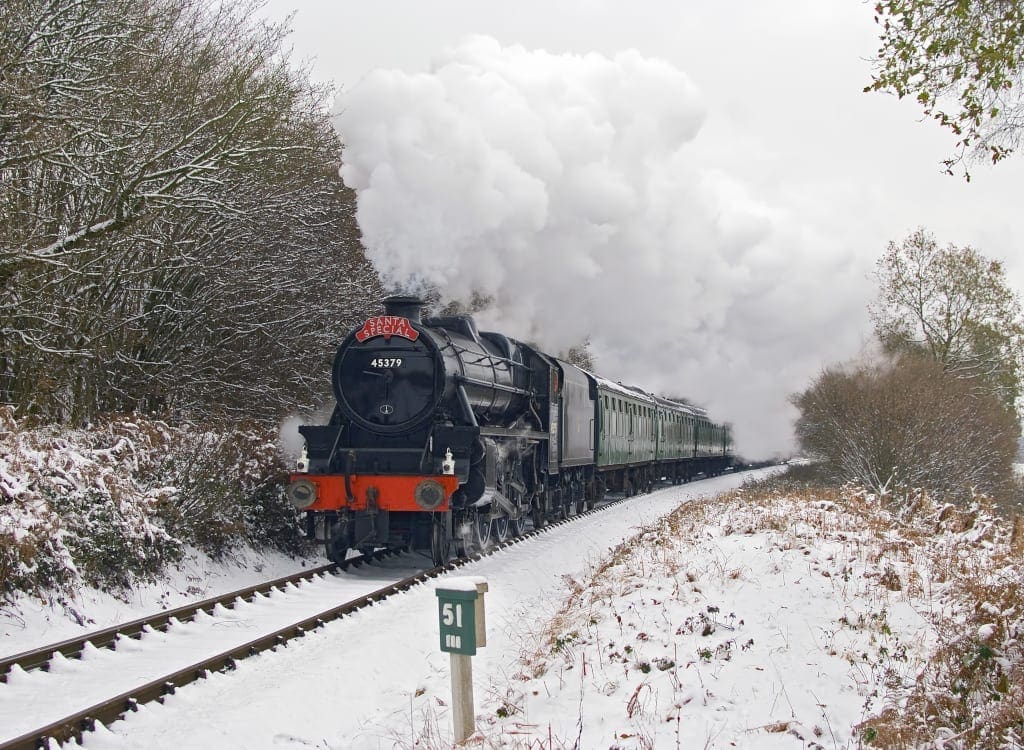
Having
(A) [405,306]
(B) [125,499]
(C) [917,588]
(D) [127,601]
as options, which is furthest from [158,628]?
(C) [917,588]

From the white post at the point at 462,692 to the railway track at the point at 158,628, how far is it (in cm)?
195

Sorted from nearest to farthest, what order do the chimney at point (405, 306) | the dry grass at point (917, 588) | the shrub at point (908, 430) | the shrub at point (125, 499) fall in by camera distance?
the dry grass at point (917, 588) → the shrub at point (125, 499) → the chimney at point (405, 306) → the shrub at point (908, 430)

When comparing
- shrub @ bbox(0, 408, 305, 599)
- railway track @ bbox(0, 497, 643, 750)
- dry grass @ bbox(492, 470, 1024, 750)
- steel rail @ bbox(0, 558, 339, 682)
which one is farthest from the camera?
shrub @ bbox(0, 408, 305, 599)

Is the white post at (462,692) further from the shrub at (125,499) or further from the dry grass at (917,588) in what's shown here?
the shrub at (125,499)

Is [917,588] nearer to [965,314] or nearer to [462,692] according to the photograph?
[462,692]

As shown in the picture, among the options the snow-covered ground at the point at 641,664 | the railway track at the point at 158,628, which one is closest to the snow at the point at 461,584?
the snow-covered ground at the point at 641,664

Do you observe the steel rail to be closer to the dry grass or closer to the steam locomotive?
the steam locomotive

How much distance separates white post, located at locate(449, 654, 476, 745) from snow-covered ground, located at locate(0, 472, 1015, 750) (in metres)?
0.15

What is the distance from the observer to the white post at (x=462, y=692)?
485cm

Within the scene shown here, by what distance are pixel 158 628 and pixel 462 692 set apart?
367cm

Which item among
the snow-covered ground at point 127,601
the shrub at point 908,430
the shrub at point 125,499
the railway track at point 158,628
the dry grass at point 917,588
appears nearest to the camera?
the dry grass at point 917,588

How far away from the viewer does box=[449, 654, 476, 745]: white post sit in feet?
15.9

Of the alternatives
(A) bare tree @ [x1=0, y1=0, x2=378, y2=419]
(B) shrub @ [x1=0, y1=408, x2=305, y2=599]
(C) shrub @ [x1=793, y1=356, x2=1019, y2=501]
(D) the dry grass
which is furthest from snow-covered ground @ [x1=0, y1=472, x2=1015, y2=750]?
(C) shrub @ [x1=793, y1=356, x2=1019, y2=501]

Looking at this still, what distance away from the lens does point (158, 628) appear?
7.43 meters
